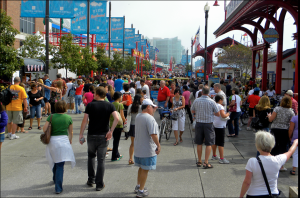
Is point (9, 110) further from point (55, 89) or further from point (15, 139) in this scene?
point (55, 89)

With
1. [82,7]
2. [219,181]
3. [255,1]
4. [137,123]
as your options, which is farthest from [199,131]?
[82,7]

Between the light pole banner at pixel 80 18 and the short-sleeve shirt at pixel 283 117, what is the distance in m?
16.0

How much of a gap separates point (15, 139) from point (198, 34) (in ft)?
68.5

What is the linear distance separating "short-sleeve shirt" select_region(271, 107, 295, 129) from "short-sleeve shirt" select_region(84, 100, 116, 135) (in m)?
3.72

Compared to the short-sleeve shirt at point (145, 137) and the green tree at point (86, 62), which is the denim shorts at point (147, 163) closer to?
the short-sleeve shirt at point (145, 137)

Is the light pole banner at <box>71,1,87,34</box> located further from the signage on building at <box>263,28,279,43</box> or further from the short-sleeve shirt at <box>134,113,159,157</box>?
the short-sleeve shirt at <box>134,113,159,157</box>

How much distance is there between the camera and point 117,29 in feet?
94.4

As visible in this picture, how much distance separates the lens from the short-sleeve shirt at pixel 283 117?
629cm

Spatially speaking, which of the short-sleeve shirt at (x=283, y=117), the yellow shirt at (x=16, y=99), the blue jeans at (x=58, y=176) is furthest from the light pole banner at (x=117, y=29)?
the blue jeans at (x=58, y=176)

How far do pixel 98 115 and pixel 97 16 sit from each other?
16854 millimetres

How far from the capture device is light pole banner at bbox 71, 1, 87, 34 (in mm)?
19125

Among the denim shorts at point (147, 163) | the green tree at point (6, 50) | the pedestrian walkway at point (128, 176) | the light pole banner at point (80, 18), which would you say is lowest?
the pedestrian walkway at point (128, 176)

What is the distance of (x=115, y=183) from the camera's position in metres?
5.59

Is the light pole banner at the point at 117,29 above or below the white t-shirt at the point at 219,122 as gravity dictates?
above
